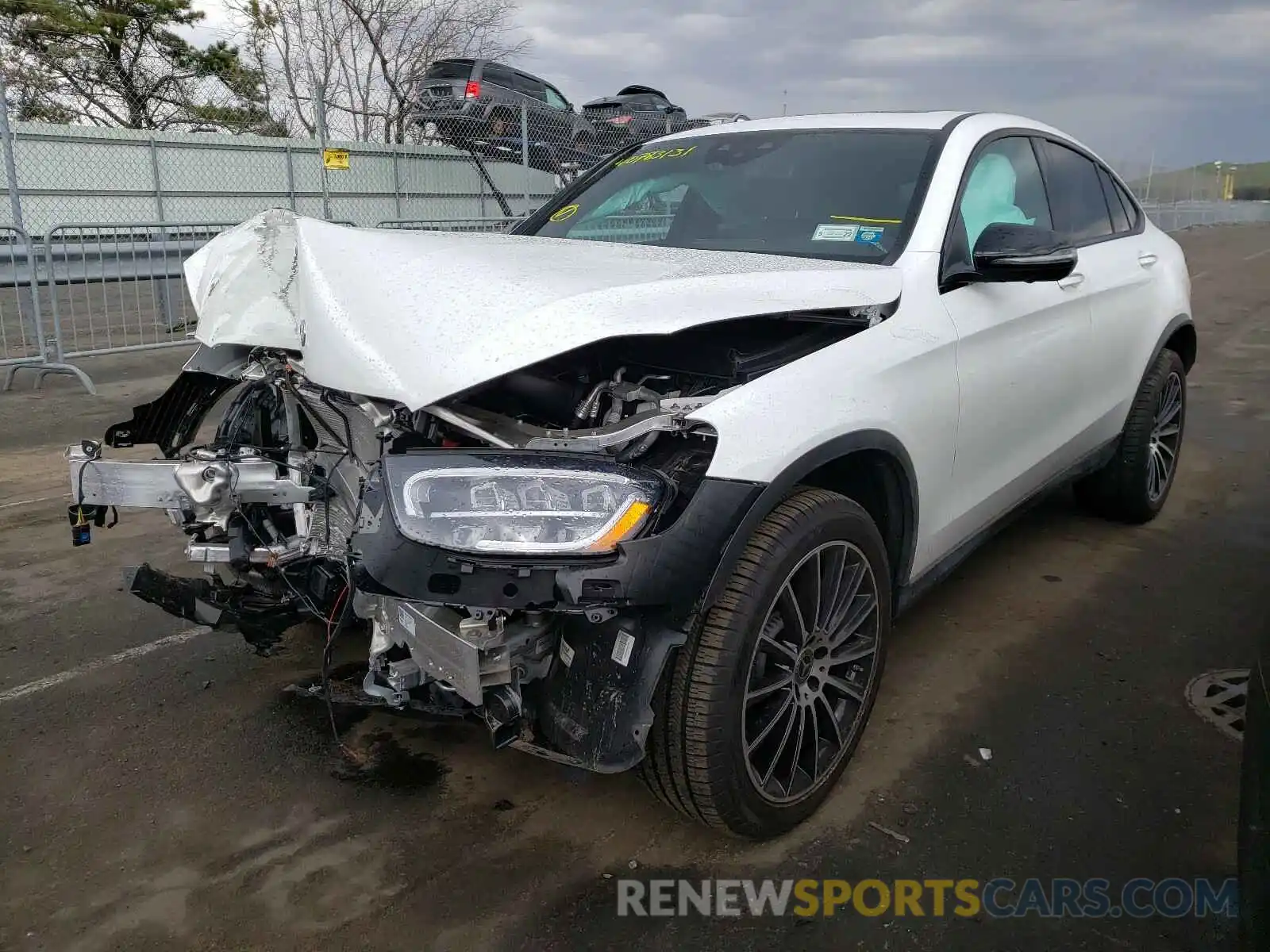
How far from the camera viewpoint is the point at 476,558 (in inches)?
78.6

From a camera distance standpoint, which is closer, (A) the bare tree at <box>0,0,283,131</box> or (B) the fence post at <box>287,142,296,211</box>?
(B) the fence post at <box>287,142,296,211</box>

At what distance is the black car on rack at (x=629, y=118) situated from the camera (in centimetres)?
1361

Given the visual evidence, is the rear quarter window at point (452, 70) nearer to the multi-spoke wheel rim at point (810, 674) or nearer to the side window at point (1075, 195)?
the side window at point (1075, 195)

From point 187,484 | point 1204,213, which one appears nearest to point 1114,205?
point 187,484

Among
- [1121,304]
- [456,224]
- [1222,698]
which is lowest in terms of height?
[1222,698]

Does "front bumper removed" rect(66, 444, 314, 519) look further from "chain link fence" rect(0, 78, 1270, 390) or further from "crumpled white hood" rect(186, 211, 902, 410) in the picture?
"chain link fence" rect(0, 78, 1270, 390)

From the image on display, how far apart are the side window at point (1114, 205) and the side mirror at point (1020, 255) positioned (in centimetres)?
178

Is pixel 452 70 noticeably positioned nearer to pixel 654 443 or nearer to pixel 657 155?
pixel 657 155

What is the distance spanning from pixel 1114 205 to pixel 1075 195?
1.69 ft

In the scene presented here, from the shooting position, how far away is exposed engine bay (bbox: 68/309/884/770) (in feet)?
6.64

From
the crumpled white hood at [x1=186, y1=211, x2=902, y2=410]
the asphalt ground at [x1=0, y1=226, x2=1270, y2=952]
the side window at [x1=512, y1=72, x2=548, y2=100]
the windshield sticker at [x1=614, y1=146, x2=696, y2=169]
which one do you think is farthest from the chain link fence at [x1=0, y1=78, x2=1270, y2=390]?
the crumpled white hood at [x1=186, y1=211, x2=902, y2=410]

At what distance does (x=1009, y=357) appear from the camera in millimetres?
3262

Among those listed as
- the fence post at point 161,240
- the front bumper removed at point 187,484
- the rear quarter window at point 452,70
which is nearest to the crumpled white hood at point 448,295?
the front bumper removed at point 187,484

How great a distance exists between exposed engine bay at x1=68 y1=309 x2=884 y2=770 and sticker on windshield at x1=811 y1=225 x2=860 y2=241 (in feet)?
1.64
